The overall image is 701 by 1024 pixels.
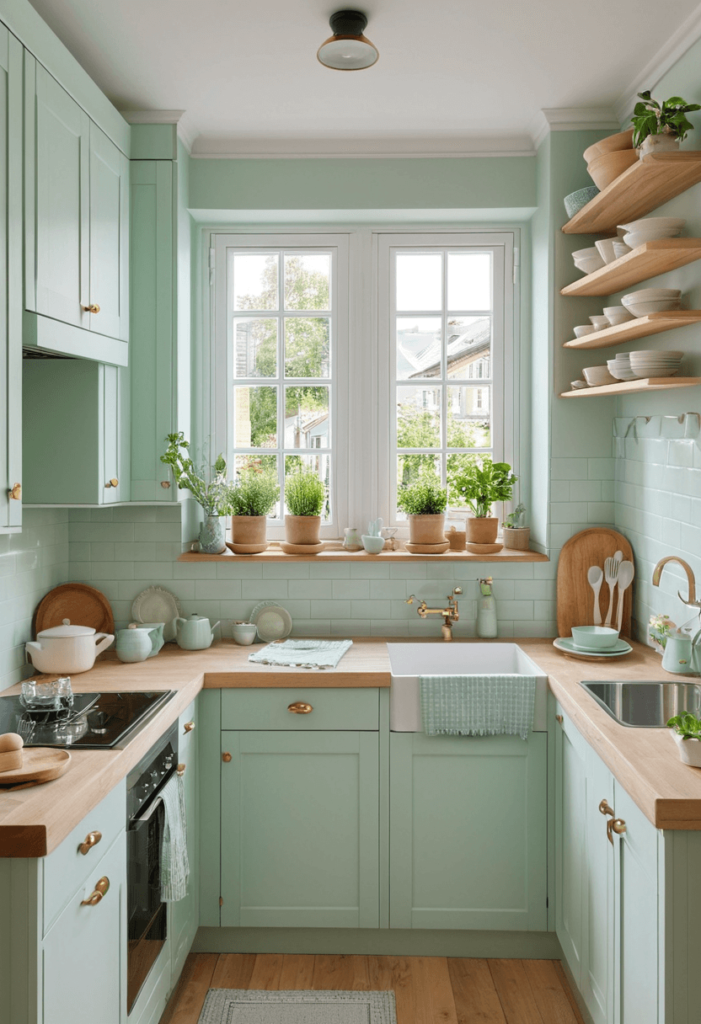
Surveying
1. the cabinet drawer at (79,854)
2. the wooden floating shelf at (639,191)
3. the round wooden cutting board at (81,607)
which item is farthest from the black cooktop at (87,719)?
the wooden floating shelf at (639,191)

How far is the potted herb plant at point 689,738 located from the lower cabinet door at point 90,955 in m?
1.29

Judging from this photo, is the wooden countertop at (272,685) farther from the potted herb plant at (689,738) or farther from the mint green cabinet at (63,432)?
the mint green cabinet at (63,432)

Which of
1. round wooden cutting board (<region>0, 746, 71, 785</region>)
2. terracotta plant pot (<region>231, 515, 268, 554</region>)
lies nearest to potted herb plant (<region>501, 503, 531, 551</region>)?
terracotta plant pot (<region>231, 515, 268, 554</region>)

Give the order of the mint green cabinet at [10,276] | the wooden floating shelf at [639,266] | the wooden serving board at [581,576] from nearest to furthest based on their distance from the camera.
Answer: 1. the mint green cabinet at [10,276]
2. the wooden floating shelf at [639,266]
3. the wooden serving board at [581,576]

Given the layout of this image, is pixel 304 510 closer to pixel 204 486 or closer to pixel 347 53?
pixel 204 486

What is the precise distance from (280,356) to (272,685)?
56.6 inches

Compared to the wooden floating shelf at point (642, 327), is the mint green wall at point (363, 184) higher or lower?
higher

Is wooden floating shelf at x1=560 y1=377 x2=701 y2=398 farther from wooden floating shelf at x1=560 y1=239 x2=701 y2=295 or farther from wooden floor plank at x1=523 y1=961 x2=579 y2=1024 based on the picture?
wooden floor plank at x1=523 y1=961 x2=579 y2=1024

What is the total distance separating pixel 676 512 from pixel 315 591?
138 cm

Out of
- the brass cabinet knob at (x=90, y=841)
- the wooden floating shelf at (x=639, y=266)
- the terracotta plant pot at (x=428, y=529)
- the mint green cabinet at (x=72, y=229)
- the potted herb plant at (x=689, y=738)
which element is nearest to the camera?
the brass cabinet knob at (x=90, y=841)

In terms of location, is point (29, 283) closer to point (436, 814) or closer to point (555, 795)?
point (436, 814)

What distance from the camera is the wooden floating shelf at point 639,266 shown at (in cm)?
221

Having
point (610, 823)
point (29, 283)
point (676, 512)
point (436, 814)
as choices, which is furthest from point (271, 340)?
point (610, 823)

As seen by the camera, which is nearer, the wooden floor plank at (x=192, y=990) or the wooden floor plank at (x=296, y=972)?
the wooden floor plank at (x=192, y=990)
